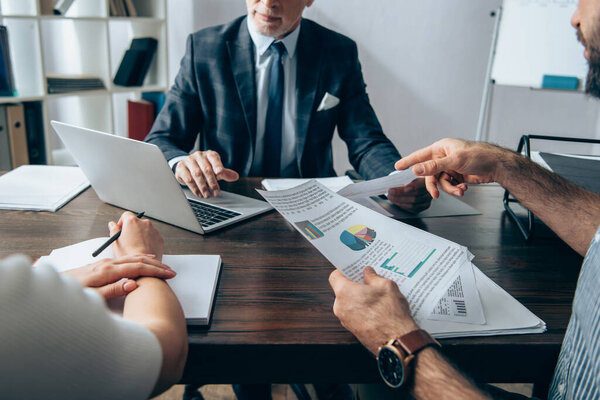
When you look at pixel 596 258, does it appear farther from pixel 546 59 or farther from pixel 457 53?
pixel 457 53

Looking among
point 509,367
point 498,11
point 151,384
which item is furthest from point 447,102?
point 151,384

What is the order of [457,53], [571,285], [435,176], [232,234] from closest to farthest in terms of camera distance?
[571,285], [232,234], [435,176], [457,53]

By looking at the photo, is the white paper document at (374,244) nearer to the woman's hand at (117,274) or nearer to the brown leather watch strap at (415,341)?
the brown leather watch strap at (415,341)

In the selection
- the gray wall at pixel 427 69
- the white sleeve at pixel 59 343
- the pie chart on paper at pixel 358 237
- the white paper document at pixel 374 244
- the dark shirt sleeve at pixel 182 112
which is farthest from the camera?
the gray wall at pixel 427 69

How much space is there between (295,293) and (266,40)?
1.12 m

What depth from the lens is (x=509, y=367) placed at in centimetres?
61

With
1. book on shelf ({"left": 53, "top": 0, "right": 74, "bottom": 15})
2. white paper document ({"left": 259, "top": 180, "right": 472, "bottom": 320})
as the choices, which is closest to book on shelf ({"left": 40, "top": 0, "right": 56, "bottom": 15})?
book on shelf ({"left": 53, "top": 0, "right": 74, "bottom": 15})

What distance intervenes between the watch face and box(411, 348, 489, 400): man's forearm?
0.07 ft

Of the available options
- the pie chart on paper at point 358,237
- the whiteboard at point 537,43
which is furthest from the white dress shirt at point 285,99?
the whiteboard at point 537,43

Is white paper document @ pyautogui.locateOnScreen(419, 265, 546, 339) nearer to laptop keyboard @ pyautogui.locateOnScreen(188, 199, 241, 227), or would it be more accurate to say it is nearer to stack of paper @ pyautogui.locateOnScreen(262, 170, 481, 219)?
stack of paper @ pyautogui.locateOnScreen(262, 170, 481, 219)

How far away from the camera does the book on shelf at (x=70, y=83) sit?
7.45 ft

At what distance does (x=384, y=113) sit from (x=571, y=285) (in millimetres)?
2504

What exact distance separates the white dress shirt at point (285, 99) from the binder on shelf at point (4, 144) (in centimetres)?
133

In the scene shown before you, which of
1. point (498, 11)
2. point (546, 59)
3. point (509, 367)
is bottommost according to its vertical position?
point (509, 367)
